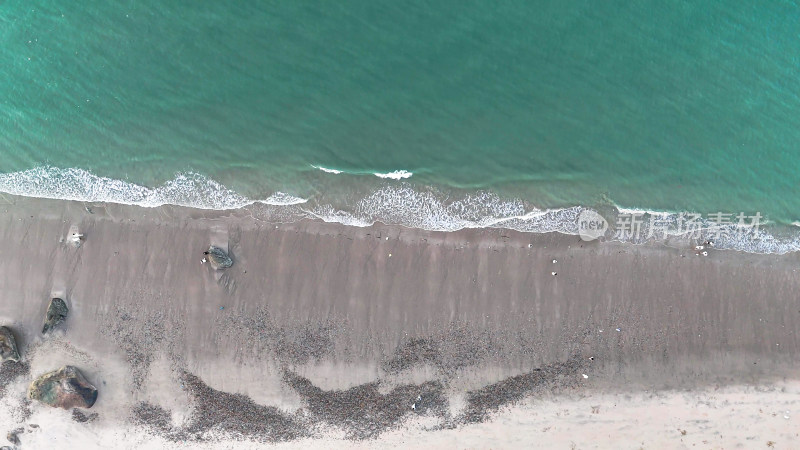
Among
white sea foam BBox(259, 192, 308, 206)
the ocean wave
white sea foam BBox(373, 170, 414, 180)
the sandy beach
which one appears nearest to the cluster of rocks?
the sandy beach

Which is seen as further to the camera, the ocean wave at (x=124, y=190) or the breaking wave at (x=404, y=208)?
the ocean wave at (x=124, y=190)

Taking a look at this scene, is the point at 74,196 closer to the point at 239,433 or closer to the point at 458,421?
the point at 239,433

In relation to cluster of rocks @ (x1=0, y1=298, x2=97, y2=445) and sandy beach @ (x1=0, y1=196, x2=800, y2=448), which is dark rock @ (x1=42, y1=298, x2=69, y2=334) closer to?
cluster of rocks @ (x1=0, y1=298, x2=97, y2=445)

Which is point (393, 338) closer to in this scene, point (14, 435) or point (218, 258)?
point (218, 258)

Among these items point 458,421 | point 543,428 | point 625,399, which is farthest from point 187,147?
point 625,399

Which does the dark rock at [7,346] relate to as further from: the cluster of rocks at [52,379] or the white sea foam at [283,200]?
the white sea foam at [283,200]

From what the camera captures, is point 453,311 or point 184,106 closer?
point 453,311

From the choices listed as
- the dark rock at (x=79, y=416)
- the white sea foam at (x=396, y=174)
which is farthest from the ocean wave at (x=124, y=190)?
the dark rock at (x=79, y=416)
